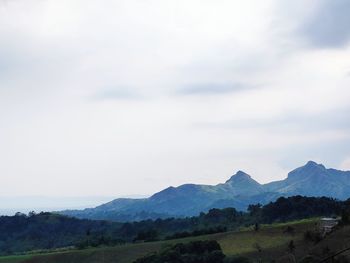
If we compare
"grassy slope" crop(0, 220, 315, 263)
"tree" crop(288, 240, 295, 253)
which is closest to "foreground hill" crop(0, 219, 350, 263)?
"grassy slope" crop(0, 220, 315, 263)

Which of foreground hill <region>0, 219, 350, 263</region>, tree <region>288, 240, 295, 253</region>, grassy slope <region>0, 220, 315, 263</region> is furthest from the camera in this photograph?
grassy slope <region>0, 220, 315, 263</region>

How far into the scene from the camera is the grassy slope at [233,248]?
104044mm

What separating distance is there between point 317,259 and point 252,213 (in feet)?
317

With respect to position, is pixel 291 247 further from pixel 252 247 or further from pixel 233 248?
pixel 233 248

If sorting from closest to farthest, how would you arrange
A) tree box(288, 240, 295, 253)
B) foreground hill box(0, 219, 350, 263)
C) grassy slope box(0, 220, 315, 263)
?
foreground hill box(0, 219, 350, 263) < tree box(288, 240, 295, 253) < grassy slope box(0, 220, 315, 263)

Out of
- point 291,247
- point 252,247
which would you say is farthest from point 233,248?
point 291,247

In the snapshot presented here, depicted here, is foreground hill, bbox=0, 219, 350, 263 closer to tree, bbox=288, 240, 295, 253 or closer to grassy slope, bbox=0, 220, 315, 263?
grassy slope, bbox=0, 220, 315, 263

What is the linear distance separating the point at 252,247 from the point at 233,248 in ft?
14.6

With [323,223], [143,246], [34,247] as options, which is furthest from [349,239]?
[34,247]

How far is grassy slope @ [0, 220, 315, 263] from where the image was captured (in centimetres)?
10404

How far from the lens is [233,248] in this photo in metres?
112

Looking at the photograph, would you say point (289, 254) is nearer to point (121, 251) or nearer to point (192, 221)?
point (121, 251)

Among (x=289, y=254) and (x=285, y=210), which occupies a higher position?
(x=285, y=210)

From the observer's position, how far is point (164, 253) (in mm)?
100688
